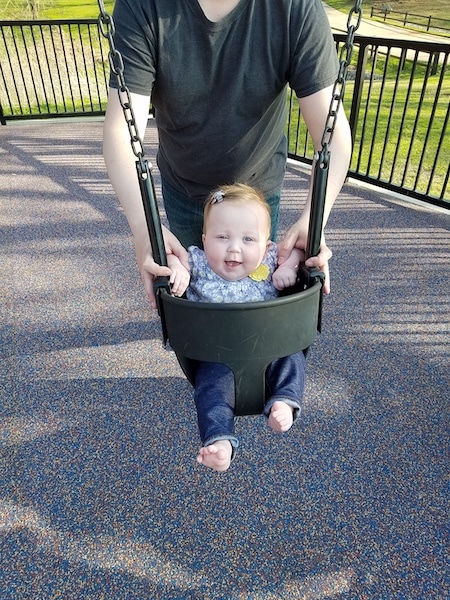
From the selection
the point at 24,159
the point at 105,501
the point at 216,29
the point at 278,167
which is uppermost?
the point at 216,29

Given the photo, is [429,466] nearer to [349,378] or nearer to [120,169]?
[349,378]

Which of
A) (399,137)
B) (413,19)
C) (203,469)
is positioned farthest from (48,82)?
Result: (413,19)

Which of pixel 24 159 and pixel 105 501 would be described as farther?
pixel 24 159

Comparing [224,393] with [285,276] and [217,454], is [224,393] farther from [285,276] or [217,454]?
[285,276]

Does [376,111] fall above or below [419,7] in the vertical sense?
above

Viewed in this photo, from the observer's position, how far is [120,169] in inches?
45.7

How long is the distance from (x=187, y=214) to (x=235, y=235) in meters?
0.25

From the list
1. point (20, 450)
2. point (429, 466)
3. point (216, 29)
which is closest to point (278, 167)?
point (216, 29)

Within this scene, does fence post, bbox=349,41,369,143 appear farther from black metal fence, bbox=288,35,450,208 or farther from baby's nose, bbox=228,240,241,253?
baby's nose, bbox=228,240,241,253

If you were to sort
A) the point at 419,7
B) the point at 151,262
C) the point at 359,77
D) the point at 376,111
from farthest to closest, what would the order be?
the point at 419,7 → the point at 376,111 → the point at 359,77 → the point at 151,262

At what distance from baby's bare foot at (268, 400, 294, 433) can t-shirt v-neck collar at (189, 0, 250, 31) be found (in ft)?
2.80

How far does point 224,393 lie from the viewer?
1.19 metres

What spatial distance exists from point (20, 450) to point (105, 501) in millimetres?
419

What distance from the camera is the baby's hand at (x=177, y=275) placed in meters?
1.08
